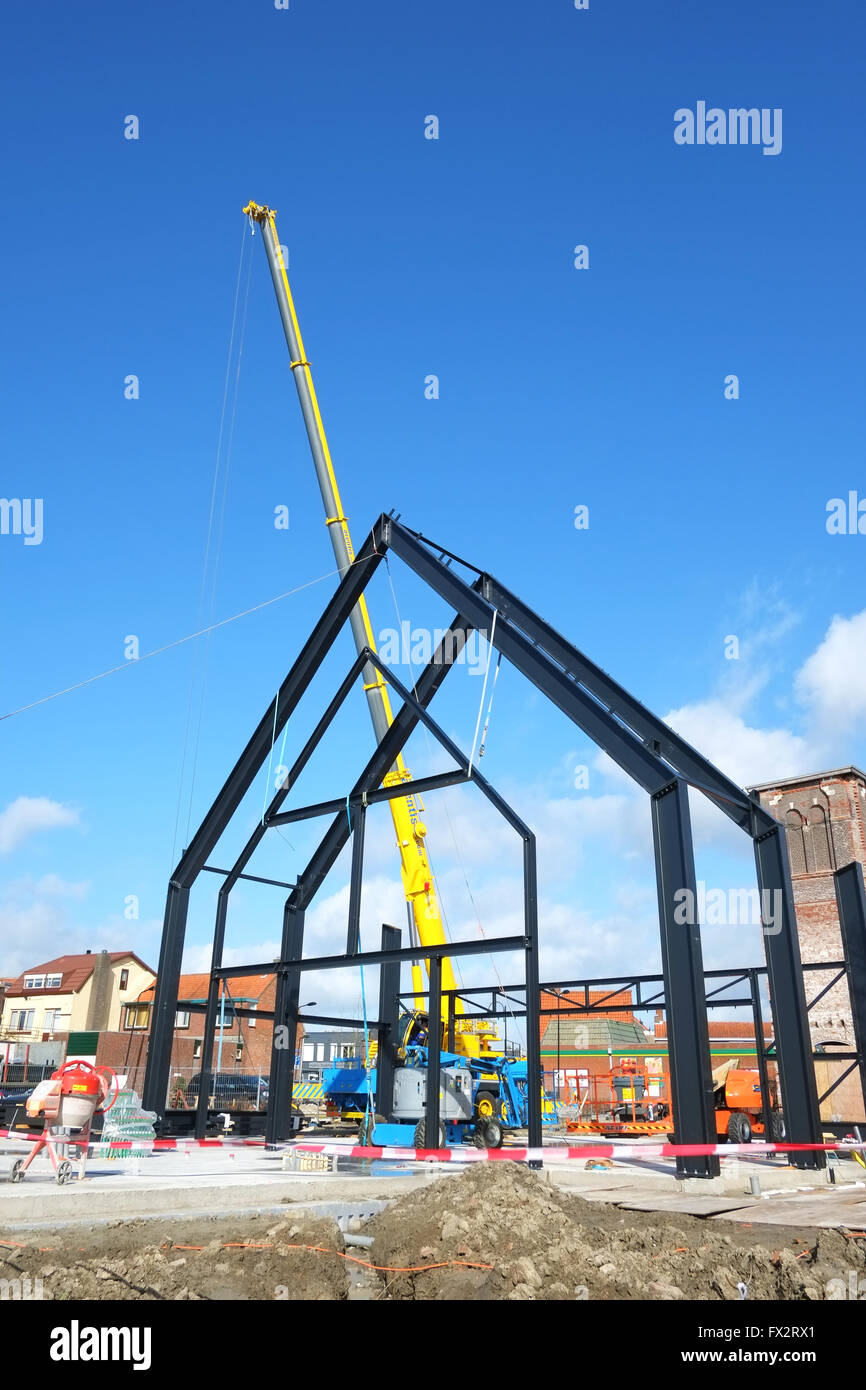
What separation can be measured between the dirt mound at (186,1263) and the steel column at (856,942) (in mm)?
12852

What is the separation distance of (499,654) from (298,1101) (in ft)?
87.0

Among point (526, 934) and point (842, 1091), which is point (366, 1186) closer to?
point (526, 934)

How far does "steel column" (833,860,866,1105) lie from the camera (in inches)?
707

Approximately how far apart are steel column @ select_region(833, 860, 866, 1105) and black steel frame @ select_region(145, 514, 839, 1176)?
3.65 m

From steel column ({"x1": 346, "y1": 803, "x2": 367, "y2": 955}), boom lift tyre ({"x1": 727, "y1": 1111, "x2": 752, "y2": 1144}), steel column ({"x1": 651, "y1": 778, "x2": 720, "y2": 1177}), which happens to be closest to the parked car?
boom lift tyre ({"x1": 727, "y1": 1111, "x2": 752, "y2": 1144})

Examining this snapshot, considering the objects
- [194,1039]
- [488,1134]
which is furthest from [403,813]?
[194,1039]

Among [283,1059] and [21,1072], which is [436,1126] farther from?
[21,1072]

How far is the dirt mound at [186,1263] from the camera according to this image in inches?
255

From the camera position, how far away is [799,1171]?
1381 centimetres

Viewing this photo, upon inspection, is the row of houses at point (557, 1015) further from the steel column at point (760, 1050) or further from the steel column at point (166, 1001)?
the steel column at point (760, 1050)

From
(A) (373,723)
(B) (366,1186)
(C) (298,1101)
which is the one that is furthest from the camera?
(C) (298,1101)

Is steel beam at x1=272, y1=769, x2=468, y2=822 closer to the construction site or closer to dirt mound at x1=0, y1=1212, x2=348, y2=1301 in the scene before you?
the construction site

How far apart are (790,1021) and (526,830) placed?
5016mm
